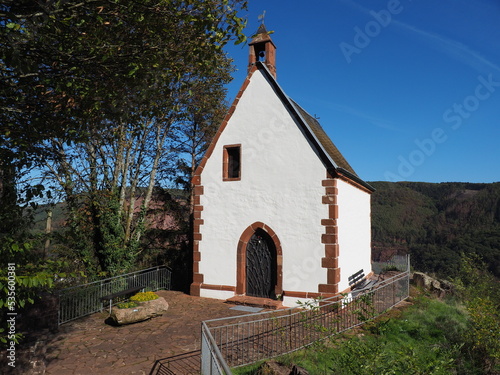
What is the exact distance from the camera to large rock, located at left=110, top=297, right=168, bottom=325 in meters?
10.1

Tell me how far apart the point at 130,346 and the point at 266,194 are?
6.85 m

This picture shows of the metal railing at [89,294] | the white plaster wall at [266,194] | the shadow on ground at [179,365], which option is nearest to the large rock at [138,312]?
the metal railing at [89,294]

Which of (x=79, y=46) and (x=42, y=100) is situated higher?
(x=79, y=46)

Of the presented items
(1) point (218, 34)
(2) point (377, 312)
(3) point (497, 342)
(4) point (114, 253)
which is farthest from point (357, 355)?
(4) point (114, 253)

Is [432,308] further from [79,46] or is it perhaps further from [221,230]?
[79,46]

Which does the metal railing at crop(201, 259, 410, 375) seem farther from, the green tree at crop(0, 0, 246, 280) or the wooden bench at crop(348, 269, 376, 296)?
the green tree at crop(0, 0, 246, 280)

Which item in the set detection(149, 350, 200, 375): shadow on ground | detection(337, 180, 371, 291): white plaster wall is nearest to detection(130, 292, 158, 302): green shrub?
detection(149, 350, 200, 375): shadow on ground

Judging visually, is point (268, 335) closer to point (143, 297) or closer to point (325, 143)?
point (143, 297)

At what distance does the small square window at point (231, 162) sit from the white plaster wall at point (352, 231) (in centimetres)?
408

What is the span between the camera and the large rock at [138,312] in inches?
398

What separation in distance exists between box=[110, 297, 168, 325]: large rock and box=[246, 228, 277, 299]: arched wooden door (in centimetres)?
361

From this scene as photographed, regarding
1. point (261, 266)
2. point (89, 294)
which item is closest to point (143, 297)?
point (89, 294)

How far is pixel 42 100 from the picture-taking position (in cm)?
666

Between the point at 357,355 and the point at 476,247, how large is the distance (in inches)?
2069
